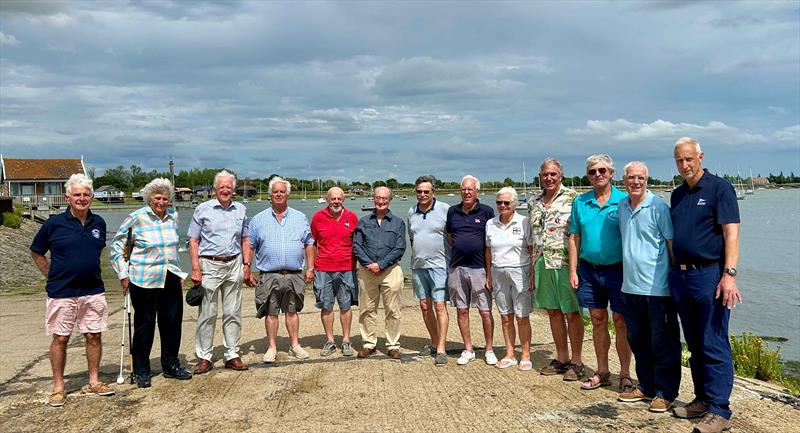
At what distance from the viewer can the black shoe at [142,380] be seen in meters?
5.96

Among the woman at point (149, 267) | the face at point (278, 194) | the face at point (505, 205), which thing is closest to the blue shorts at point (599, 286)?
the face at point (505, 205)

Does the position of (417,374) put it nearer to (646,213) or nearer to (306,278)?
(306,278)

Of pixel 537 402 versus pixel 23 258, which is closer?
pixel 537 402

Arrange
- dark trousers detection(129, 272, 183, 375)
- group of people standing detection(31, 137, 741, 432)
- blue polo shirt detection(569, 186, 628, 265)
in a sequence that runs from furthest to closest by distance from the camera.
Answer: dark trousers detection(129, 272, 183, 375), blue polo shirt detection(569, 186, 628, 265), group of people standing detection(31, 137, 741, 432)

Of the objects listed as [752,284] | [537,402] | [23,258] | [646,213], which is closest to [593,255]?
[646,213]

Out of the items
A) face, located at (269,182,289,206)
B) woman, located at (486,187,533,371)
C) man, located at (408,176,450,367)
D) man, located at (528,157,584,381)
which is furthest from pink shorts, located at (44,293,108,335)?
man, located at (528,157,584,381)

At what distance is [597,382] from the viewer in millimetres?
5691

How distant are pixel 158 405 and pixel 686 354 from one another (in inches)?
242

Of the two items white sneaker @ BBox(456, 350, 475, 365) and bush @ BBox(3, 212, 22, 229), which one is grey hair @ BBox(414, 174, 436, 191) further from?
bush @ BBox(3, 212, 22, 229)

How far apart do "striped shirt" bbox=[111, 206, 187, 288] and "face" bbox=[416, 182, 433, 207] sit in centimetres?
251

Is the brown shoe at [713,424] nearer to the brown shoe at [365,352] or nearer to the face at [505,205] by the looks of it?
the face at [505,205]

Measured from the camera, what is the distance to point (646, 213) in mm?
4926

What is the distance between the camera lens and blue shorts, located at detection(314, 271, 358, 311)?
7023mm

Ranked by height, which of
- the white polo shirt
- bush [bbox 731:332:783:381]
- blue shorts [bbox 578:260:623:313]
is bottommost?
bush [bbox 731:332:783:381]
